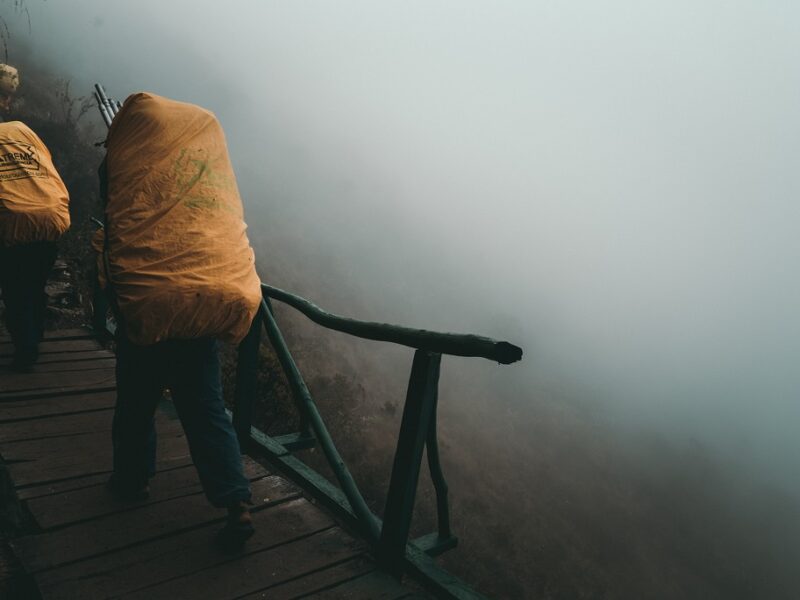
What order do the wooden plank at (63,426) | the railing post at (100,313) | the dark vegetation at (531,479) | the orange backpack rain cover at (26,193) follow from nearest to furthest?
1. the wooden plank at (63,426)
2. the orange backpack rain cover at (26,193)
3. the railing post at (100,313)
4. the dark vegetation at (531,479)

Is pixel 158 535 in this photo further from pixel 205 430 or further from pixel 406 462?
pixel 406 462

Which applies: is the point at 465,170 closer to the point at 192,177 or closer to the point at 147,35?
the point at 147,35

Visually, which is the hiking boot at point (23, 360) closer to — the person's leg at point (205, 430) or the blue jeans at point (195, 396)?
the blue jeans at point (195, 396)

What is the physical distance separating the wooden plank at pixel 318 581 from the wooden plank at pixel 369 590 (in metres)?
0.03

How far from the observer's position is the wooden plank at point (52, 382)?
355cm

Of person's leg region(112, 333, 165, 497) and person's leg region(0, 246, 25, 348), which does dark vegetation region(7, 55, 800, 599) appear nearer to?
person's leg region(0, 246, 25, 348)

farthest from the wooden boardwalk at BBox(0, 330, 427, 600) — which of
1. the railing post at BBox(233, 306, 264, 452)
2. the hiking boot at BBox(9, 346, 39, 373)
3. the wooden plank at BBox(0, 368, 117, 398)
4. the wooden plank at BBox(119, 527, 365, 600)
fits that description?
the hiking boot at BBox(9, 346, 39, 373)

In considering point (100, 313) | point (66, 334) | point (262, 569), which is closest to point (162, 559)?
point (262, 569)

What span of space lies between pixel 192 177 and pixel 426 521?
18.8 m

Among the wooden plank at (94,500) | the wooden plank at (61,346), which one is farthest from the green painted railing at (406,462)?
the wooden plank at (61,346)

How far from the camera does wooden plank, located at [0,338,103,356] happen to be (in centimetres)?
424

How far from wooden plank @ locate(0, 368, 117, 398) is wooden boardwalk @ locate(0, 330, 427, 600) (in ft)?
1.10

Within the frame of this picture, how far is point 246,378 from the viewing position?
2973mm

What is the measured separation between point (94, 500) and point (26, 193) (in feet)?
7.48
